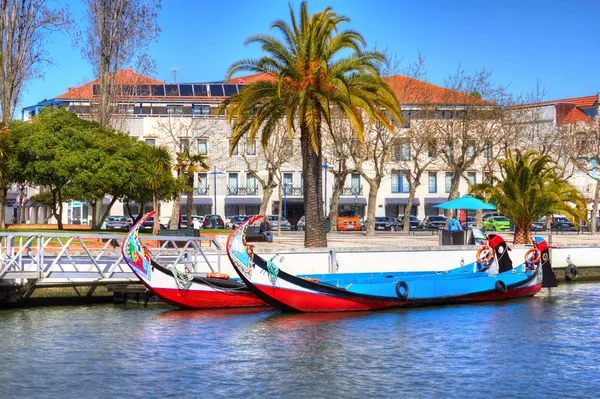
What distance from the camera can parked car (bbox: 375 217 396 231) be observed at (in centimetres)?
8188

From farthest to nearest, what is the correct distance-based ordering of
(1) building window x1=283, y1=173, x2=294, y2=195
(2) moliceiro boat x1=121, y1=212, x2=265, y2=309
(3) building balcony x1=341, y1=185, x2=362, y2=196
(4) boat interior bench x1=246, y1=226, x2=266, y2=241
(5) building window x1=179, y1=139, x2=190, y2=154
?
(3) building balcony x1=341, y1=185, x2=362, y2=196 → (1) building window x1=283, y1=173, x2=294, y2=195 → (5) building window x1=179, y1=139, x2=190, y2=154 → (4) boat interior bench x1=246, y1=226, x2=266, y2=241 → (2) moliceiro boat x1=121, y1=212, x2=265, y2=309

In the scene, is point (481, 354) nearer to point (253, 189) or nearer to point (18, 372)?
point (18, 372)

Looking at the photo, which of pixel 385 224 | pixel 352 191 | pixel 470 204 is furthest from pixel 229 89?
pixel 470 204

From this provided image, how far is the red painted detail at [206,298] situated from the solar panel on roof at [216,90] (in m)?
64.8

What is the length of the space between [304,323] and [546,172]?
894 inches

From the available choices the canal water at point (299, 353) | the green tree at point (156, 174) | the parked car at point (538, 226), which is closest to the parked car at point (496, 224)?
the parked car at point (538, 226)

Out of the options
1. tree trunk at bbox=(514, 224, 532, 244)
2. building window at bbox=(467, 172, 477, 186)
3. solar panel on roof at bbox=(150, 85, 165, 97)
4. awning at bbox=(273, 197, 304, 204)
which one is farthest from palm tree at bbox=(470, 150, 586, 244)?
solar panel on roof at bbox=(150, 85, 165, 97)

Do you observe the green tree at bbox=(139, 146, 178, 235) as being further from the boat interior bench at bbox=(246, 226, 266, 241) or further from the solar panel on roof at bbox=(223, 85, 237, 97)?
the solar panel on roof at bbox=(223, 85, 237, 97)

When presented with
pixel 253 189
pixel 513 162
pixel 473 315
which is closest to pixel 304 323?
pixel 473 315

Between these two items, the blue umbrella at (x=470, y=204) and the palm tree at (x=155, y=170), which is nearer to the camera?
the blue umbrella at (x=470, y=204)

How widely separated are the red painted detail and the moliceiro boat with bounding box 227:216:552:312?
5.73 ft

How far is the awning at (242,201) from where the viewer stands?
9275 cm

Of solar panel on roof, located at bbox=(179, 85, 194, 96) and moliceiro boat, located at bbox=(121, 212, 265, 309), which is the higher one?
solar panel on roof, located at bbox=(179, 85, 194, 96)

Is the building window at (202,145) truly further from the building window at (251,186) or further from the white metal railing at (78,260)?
the white metal railing at (78,260)
